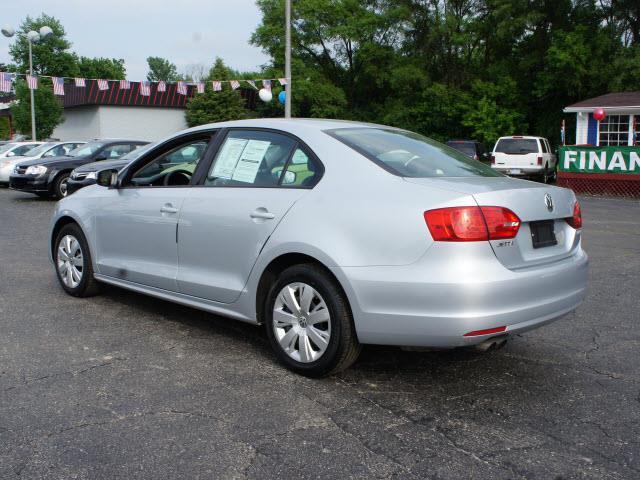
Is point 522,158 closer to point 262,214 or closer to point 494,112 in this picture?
point 494,112

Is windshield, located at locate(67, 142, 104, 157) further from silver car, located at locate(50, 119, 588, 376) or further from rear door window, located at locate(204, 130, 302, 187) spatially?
rear door window, located at locate(204, 130, 302, 187)

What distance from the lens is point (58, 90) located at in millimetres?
30578

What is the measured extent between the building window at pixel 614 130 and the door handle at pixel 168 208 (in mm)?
26423

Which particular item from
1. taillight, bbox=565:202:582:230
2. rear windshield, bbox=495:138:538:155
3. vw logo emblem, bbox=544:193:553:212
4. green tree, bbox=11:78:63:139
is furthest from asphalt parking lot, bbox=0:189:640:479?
green tree, bbox=11:78:63:139

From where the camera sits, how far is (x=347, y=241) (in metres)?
3.91

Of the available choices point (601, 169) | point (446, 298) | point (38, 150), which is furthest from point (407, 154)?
point (38, 150)

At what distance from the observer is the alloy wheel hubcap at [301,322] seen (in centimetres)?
406

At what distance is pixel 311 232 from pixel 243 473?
5.00 ft

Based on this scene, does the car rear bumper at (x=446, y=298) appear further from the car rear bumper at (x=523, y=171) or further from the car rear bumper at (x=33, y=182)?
the car rear bumper at (x=523, y=171)

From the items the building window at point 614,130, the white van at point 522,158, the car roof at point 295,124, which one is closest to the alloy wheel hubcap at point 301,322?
the car roof at point 295,124

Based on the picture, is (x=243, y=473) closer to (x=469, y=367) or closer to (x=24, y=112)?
(x=469, y=367)

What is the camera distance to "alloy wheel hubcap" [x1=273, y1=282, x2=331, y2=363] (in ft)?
13.3

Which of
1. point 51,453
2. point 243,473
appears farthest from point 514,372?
point 51,453

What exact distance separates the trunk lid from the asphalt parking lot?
0.81m
